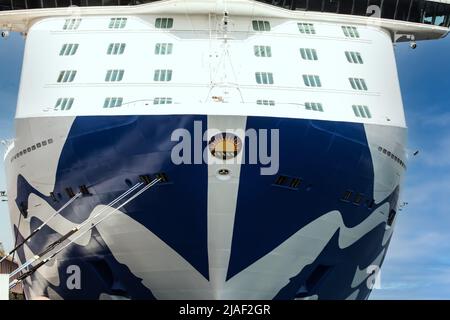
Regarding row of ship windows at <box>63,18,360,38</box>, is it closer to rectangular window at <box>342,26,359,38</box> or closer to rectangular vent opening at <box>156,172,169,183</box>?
rectangular window at <box>342,26,359,38</box>

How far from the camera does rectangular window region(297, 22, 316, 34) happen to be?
76.2 ft

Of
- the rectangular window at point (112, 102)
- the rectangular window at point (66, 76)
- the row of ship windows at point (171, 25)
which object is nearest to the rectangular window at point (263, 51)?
the row of ship windows at point (171, 25)

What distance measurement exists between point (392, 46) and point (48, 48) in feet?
33.8

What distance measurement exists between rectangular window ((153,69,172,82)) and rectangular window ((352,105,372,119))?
4847 mm

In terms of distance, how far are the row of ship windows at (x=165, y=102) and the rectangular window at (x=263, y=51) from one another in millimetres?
1958

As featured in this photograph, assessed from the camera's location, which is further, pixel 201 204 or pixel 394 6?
pixel 394 6

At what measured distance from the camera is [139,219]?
760 inches

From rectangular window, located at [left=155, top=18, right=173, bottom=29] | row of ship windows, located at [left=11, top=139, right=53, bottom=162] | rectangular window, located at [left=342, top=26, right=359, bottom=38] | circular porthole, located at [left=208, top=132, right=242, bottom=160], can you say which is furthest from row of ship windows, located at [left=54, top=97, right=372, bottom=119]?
rectangular window, located at [left=155, top=18, right=173, bottom=29]

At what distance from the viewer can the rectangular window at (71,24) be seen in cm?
2330

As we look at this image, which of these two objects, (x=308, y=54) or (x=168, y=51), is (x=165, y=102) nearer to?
(x=168, y=51)

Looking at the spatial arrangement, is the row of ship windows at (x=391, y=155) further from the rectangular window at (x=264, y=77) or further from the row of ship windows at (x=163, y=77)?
the rectangular window at (x=264, y=77)

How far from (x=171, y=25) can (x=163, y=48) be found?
1.08 meters
